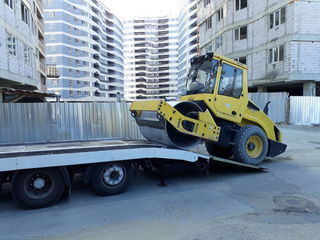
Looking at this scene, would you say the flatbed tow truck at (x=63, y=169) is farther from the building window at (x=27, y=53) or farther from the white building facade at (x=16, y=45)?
the building window at (x=27, y=53)

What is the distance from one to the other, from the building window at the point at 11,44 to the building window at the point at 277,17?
21689 millimetres

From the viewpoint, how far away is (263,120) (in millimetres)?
7477

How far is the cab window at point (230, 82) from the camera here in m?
6.43

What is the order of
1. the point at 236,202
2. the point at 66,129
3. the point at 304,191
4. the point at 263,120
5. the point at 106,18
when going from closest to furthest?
the point at 236,202, the point at 304,191, the point at 263,120, the point at 66,129, the point at 106,18

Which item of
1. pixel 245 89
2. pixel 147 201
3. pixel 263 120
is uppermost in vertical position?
pixel 245 89

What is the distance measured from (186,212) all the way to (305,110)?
17.8 m

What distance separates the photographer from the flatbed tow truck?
430cm

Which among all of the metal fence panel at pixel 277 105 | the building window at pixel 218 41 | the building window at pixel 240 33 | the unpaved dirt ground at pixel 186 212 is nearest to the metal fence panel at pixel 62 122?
the unpaved dirt ground at pixel 186 212

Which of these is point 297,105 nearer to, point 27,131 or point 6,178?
point 27,131

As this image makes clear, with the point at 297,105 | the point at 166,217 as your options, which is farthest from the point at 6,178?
the point at 297,105

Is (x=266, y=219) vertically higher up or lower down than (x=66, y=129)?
lower down

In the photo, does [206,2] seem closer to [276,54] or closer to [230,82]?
→ [276,54]

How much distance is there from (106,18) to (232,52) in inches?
3068

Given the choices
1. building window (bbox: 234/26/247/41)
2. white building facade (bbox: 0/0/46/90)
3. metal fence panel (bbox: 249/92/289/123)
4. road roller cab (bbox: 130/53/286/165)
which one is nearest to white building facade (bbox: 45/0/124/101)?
white building facade (bbox: 0/0/46/90)
